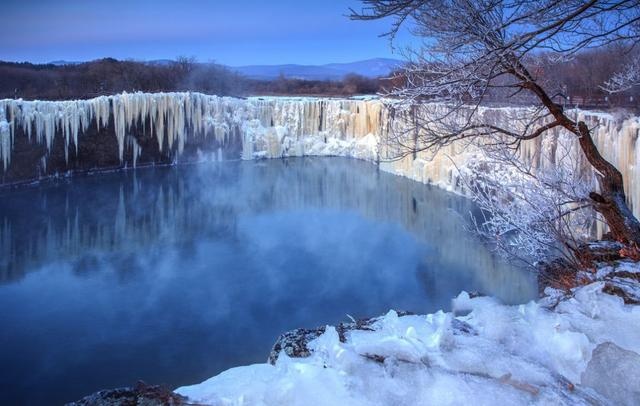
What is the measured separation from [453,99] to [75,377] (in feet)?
15.7

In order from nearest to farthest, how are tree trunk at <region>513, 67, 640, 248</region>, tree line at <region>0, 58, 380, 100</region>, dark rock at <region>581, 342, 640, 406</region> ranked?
1. dark rock at <region>581, 342, 640, 406</region>
2. tree trunk at <region>513, 67, 640, 248</region>
3. tree line at <region>0, 58, 380, 100</region>

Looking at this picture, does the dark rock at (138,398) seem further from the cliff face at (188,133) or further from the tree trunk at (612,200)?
the cliff face at (188,133)

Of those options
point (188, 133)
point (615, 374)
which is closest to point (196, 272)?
point (615, 374)

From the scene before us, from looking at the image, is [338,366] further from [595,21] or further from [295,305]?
[295,305]

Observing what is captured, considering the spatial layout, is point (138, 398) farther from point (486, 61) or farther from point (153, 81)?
point (153, 81)

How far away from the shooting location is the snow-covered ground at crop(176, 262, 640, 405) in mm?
1560

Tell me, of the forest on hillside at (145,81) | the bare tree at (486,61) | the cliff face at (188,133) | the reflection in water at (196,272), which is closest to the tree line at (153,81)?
the forest on hillside at (145,81)

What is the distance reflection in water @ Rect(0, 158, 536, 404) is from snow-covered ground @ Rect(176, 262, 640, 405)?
12.6ft

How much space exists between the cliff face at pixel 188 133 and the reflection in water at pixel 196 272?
128 centimetres

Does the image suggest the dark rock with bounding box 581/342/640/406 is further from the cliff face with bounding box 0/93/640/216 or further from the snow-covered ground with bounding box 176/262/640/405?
the cliff face with bounding box 0/93/640/216

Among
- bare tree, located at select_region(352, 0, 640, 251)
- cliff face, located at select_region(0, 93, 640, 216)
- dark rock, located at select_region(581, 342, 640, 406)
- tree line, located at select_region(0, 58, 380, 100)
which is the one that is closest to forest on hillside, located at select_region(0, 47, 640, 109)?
tree line, located at select_region(0, 58, 380, 100)

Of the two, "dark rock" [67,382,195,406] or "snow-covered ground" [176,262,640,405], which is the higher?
"snow-covered ground" [176,262,640,405]

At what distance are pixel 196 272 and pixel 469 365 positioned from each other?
25.1 feet

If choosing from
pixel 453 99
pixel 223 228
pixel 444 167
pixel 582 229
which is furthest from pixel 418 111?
pixel 444 167
